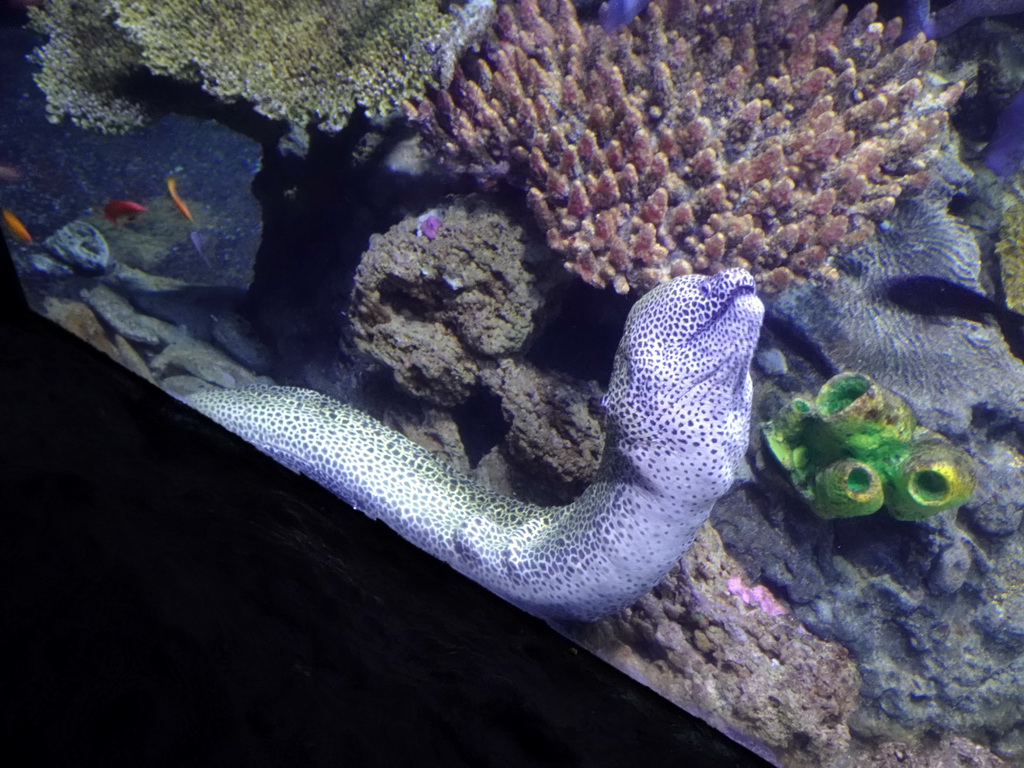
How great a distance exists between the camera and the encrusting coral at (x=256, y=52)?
3021mm

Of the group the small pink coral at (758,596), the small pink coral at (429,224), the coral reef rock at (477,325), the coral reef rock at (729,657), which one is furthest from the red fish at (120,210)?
the small pink coral at (758,596)

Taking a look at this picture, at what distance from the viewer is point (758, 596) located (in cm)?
332

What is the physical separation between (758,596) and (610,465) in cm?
149

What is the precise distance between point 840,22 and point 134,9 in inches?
174

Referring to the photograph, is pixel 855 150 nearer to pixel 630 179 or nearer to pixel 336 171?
pixel 630 179

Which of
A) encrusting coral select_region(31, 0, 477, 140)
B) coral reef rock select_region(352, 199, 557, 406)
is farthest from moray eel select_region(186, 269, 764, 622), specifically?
encrusting coral select_region(31, 0, 477, 140)

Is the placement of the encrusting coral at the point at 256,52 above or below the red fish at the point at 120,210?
above

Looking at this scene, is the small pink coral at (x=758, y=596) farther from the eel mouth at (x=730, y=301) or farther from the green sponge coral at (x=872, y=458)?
the eel mouth at (x=730, y=301)

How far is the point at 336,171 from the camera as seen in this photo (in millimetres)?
4105

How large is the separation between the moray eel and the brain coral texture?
769mm

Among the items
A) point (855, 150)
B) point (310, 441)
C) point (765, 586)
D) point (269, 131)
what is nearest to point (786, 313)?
point (855, 150)

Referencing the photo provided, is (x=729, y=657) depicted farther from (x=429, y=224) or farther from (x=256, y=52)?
(x=256, y=52)

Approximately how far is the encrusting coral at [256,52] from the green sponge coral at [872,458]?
328cm

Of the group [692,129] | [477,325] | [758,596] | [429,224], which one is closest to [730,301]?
[692,129]
